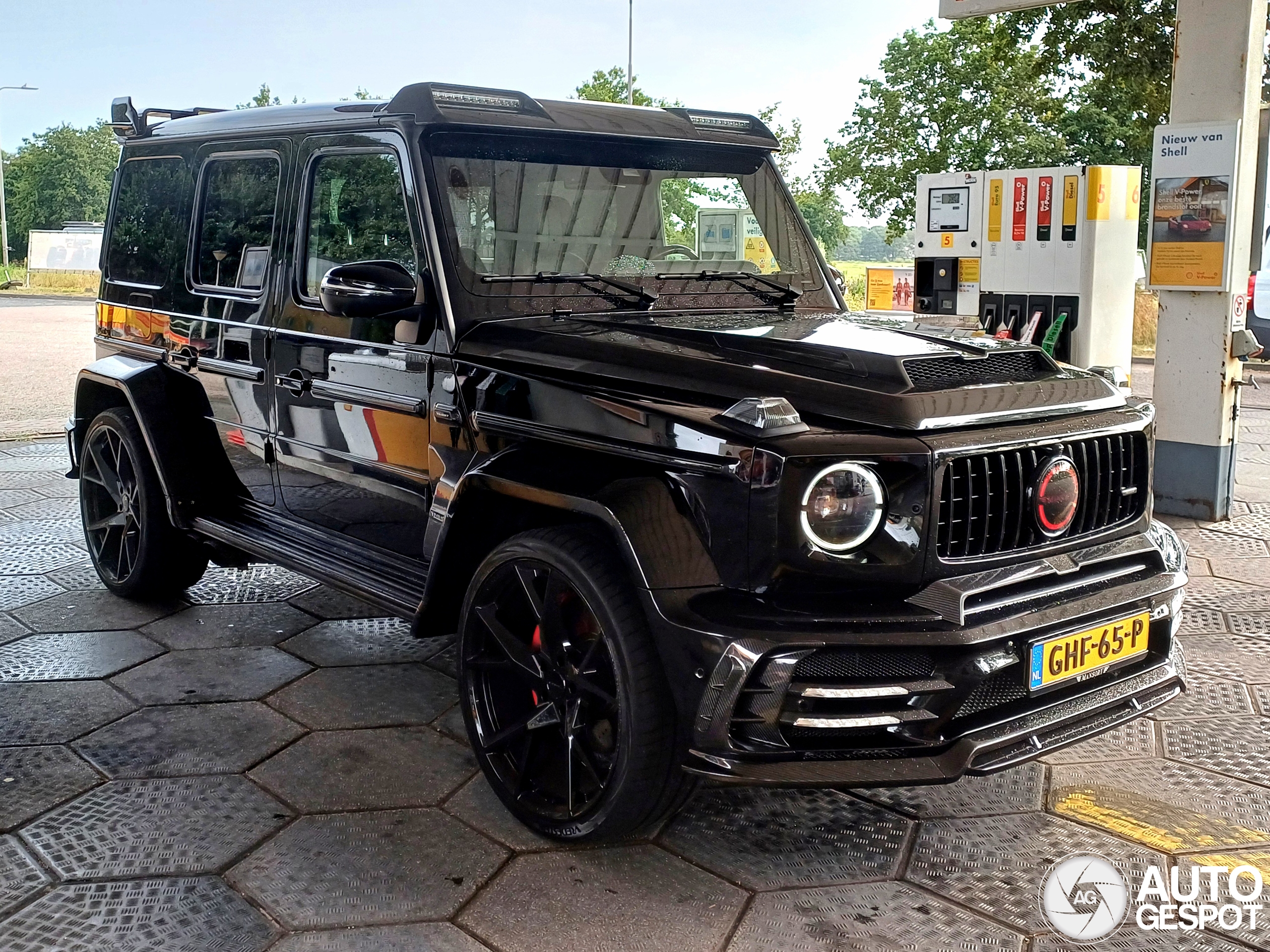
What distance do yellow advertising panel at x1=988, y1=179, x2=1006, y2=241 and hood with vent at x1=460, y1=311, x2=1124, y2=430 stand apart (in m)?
6.25

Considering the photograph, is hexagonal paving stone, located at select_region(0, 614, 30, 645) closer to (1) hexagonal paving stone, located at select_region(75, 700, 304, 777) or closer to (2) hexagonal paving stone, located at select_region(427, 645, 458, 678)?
(1) hexagonal paving stone, located at select_region(75, 700, 304, 777)

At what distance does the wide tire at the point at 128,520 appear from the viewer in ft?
16.5

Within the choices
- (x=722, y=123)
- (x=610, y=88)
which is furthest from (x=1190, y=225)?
(x=610, y=88)

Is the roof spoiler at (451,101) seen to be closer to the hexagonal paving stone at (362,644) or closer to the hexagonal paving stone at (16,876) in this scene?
the hexagonal paving stone at (362,644)

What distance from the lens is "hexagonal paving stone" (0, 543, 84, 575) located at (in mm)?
5977

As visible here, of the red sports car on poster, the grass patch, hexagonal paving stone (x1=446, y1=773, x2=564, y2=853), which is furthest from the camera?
the grass patch

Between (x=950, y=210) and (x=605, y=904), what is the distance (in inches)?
313

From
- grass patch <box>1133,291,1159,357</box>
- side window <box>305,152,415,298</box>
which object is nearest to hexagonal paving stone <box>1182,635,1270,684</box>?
side window <box>305,152,415,298</box>

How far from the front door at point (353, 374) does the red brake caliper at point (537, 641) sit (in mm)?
624

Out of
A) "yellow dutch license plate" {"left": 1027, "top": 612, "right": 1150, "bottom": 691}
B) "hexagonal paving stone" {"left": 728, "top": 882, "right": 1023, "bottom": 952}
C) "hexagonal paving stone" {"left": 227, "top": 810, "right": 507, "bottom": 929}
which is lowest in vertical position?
"hexagonal paving stone" {"left": 227, "top": 810, "right": 507, "bottom": 929}

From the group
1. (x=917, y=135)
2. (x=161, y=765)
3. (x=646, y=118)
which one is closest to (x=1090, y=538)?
(x=646, y=118)

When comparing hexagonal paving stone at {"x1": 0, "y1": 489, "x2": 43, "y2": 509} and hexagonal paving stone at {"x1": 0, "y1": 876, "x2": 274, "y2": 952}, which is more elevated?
hexagonal paving stone at {"x1": 0, "y1": 489, "x2": 43, "y2": 509}

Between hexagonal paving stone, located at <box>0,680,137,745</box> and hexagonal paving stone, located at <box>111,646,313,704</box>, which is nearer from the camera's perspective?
hexagonal paving stone, located at <box>0,680,137,745</box>

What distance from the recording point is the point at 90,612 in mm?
5266
